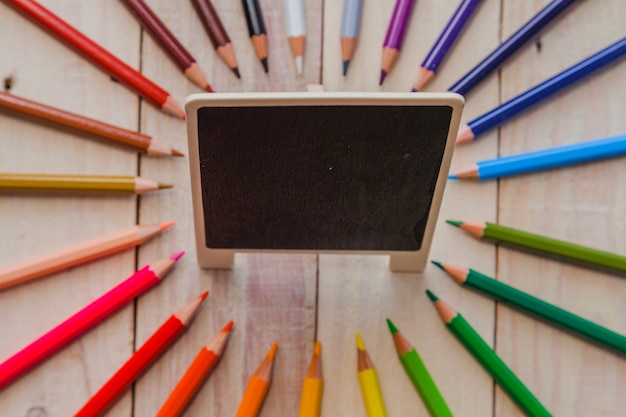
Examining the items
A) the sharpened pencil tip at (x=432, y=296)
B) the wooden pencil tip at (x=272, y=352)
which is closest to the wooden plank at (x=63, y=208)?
the wooden pencil tip at (x=272, y=352)

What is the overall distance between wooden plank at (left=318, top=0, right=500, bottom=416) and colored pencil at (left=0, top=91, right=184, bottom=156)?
149 mm

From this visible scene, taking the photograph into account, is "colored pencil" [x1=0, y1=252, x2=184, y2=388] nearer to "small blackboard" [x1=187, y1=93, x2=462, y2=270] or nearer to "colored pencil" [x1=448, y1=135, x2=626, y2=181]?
"small blackboard" [x1=187, y1=93, x2=462, y2=270]

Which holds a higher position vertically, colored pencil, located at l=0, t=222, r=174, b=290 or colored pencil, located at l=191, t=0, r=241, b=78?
colored pencil, located at l=191, t=0, r=241, b=78

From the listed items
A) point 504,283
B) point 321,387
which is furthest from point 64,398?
point 504,283

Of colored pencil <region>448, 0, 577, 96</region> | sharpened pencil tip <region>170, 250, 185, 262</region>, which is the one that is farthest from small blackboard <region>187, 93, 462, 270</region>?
colored pencil <region>448, 0, 577, 96</region>

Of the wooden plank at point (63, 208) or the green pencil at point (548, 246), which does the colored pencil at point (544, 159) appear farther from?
the wooden plank at point (63, 208)

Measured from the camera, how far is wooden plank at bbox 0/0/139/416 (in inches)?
20.7

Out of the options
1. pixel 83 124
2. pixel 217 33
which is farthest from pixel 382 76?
pixel 83 124

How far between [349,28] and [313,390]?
0.29m

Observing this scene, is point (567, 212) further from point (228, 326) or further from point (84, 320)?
point (84, 320)

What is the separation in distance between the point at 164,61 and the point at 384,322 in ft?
0.90

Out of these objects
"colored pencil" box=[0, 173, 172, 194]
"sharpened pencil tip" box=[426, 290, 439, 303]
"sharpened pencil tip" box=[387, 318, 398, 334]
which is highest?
"colored pencil" box=[0, 173, 172, 194]

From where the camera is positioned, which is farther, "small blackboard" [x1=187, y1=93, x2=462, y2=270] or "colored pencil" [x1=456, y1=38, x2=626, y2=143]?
"colored pencil" [x1=456, y1=38, x2=626, y2=143]

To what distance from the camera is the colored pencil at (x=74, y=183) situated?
550 mm
